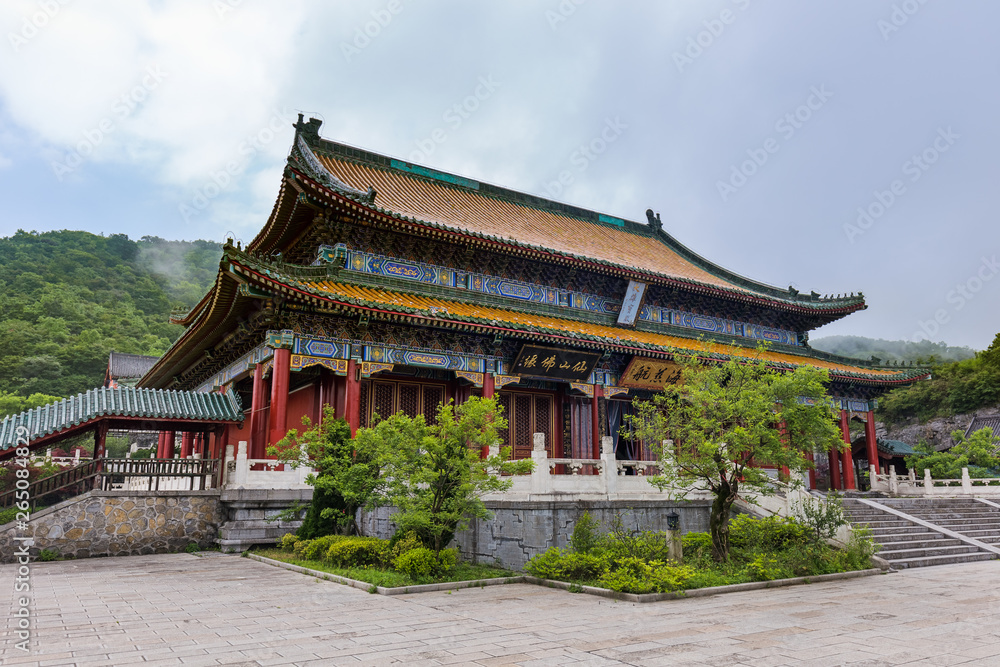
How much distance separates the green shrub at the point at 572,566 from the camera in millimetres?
10703

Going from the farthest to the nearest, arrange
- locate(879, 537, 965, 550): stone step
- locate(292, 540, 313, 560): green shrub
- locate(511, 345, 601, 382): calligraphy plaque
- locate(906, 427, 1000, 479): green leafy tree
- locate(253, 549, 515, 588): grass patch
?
locate(906, 427, 1000, 479): green leafy tree < locate(511, 345, 601, 382): calligraphy plaque < locate(879, 537, 965, 550): stone step < locate(292, 540, 313, 560): green shrub < locate(253, 549, 515, 588): grass patch

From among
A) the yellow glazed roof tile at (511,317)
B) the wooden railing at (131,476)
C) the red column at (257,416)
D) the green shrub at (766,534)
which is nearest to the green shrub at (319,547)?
the wooden railing at (131,476)

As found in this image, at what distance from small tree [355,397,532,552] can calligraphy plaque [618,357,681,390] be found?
11.0m

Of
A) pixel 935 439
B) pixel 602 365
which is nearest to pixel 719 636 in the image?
pixel 602 365

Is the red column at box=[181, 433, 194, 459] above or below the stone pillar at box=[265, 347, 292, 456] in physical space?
below

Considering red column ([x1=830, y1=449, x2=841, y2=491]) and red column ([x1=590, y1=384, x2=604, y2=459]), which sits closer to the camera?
red column ([x1=590, y1=384, x2=604, y2=459])

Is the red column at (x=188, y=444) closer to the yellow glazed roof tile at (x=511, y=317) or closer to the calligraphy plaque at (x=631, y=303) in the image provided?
the yellow glazed roof tile at (x=511, y=317)

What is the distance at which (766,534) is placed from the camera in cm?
1264

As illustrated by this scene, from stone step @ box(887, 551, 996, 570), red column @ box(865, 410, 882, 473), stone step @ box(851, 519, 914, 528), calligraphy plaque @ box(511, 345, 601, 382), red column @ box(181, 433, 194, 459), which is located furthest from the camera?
red column @ box(181, 433, 194, 459)

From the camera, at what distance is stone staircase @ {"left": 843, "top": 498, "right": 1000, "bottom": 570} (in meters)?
14.1

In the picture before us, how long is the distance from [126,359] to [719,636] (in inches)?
Result: 2106

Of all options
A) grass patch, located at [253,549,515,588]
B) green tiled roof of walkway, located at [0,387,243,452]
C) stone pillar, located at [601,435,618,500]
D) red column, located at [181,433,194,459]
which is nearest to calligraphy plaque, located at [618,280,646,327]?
stone pillar, located at [601,435,618,500]

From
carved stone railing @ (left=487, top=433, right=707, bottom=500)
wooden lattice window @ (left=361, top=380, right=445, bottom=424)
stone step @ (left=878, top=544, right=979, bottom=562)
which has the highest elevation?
wooden lattice window @ (left=361, top=380, right=445, bottom=424)

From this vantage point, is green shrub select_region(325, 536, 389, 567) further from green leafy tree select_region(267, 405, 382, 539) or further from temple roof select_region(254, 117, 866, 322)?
temple roof select_region(254, 117, 866, 322)
